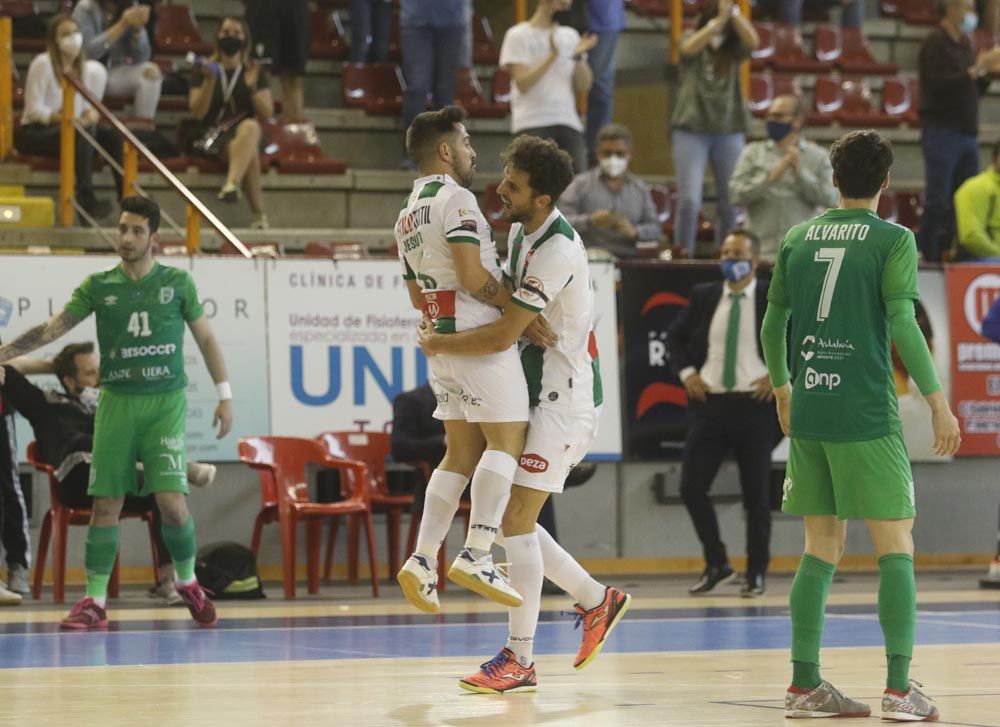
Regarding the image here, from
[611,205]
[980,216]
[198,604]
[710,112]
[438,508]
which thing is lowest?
[198,604]

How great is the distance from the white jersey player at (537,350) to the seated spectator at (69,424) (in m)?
4.62

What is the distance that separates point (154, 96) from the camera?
15.1 m

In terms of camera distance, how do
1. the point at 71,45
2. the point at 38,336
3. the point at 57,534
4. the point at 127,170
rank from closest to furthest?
the point at 38,336, the point at 57,534, the point at 127,170, the point at 71,45

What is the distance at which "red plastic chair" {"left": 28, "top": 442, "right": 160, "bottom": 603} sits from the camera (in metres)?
10.9

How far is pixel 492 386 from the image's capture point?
6.68 metres

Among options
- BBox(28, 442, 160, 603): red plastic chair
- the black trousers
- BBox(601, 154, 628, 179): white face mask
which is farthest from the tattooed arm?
BBox(601, 154, 628, 179): white face mask

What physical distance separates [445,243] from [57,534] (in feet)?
16.7

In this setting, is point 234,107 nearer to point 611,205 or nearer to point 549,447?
point 611,205

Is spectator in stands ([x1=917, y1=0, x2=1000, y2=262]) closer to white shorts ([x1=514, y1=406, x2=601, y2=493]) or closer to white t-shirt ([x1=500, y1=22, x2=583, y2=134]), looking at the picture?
white t-shirt ([x1=500, y1=22, x2=583, y2=134])

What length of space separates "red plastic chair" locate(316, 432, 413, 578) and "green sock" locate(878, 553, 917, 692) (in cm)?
647

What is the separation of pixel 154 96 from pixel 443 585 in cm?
542

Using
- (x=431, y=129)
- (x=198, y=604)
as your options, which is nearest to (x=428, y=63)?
(x=198, y=604)

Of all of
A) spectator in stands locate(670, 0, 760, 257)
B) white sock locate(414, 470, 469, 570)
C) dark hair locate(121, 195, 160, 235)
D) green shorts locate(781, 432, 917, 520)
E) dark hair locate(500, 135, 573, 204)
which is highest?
spectator in stands locate(670, 0, 760, 257)

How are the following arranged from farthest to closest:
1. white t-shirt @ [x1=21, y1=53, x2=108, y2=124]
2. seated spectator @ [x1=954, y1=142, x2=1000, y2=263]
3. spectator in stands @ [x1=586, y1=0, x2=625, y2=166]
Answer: spectator in stands @ [x1=586, y1=0, x2=625, y2=166] < white t-shirt @ [x1=21, y1=53, x2=108, y2=124] < seated spectator @ [x1=954, y1=142, x2=1000, y2=263]
